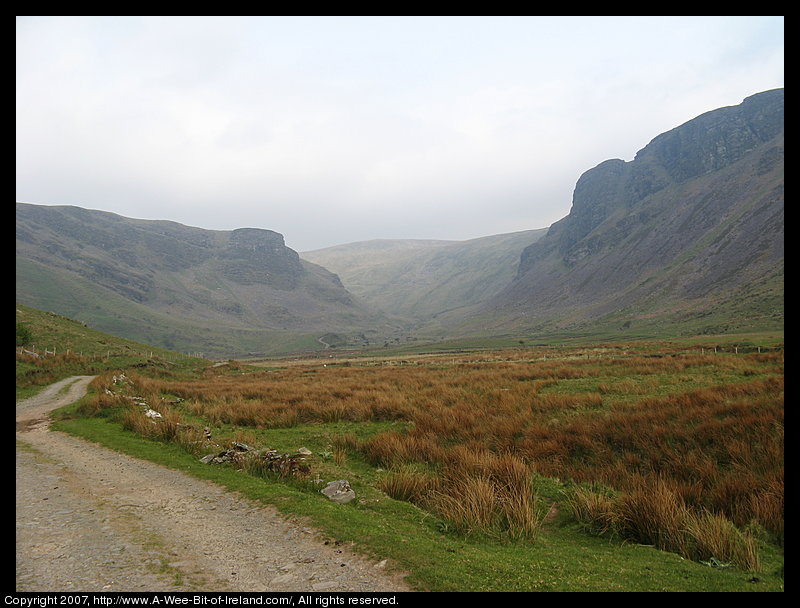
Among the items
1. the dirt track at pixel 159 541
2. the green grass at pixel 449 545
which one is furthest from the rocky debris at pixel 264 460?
the dirt track at pixel 159 541

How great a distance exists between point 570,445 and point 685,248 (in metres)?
150

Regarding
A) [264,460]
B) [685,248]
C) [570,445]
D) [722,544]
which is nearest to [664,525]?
[722,544]

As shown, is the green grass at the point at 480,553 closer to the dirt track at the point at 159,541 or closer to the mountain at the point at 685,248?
the dirt track at the point at 159,541

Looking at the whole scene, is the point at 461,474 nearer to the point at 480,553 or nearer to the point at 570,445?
the point at 480,553

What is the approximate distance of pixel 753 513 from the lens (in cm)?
713

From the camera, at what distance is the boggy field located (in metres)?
6.89

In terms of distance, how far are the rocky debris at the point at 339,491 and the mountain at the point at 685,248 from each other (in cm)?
8370

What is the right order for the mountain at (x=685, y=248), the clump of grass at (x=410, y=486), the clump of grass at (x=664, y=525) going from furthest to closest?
the mountain at (x=685, y=248) → the clump of grass at (x=410, y=486) → the clump of grass at (x=664, y=525)

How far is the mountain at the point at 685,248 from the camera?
9612cm
